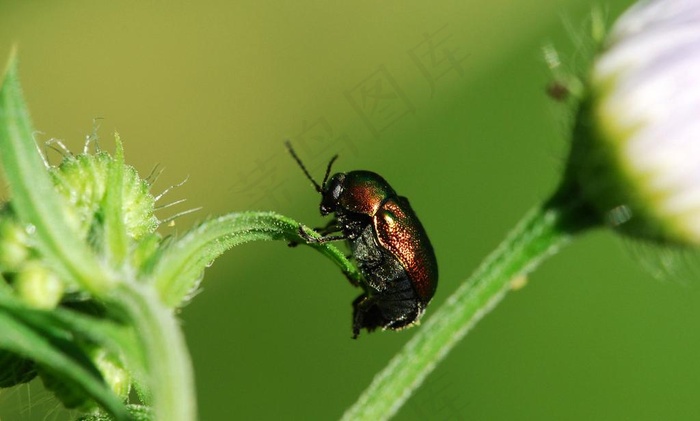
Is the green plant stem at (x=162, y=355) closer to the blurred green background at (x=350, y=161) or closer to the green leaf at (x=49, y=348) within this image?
the green leaf at (x=49, y=348)

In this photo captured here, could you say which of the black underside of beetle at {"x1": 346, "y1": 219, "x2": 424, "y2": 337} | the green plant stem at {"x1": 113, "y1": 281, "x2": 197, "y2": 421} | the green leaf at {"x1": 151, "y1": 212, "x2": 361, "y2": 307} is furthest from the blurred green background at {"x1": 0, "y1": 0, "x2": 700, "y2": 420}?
the green plant stem at {"x1": 113, "y1": 281, "x2": 197, "y2": 421}

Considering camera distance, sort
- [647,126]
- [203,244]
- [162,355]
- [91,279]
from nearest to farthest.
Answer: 1. [162,355]
2. [91,279]
3. [203,244]
4. [647,126]

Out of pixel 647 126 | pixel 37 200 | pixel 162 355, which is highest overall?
pixel 37 200

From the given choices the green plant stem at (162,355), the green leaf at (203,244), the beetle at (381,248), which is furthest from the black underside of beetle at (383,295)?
the green plant stem at (162,355)

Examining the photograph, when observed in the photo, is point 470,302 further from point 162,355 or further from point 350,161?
point 350,161

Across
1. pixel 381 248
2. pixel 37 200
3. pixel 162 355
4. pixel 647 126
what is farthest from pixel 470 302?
pixel 37 200

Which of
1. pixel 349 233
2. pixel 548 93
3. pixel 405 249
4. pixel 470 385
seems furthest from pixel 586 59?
pixel 470 385

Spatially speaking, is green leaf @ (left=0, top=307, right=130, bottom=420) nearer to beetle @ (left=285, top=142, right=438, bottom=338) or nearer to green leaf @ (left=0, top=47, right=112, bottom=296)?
green leaf @ (left=0, top=47, right=112, bottom=296)
